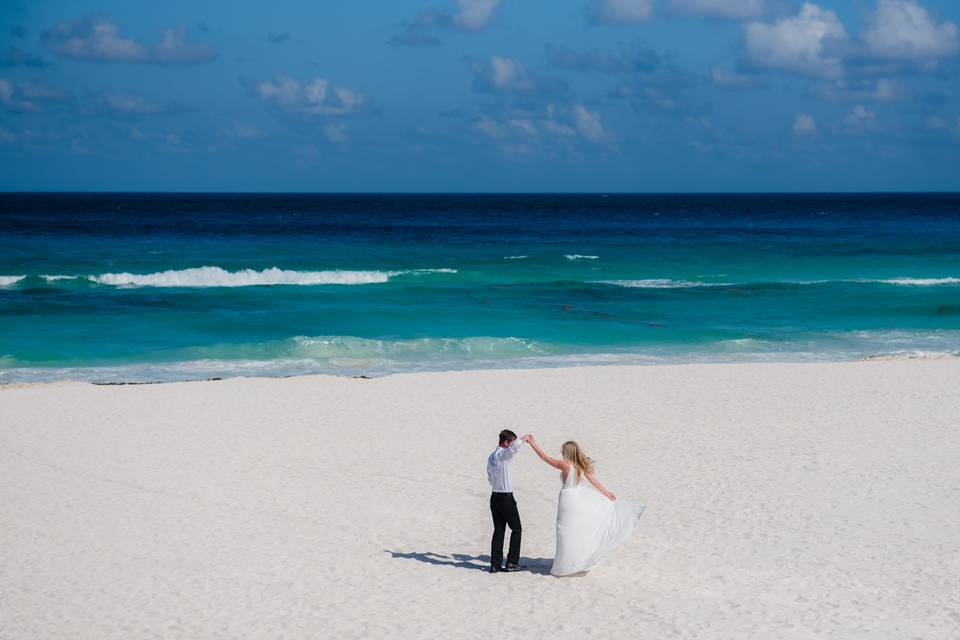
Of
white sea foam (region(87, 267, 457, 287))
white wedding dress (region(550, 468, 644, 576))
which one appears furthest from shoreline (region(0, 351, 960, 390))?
white sea foam (region(87, 267, 457, 287))

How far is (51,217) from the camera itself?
3091 inches

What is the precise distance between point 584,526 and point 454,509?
9.41 feet

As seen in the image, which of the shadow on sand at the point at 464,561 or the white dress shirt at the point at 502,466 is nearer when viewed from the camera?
the white dress shirt at the point at 502,466

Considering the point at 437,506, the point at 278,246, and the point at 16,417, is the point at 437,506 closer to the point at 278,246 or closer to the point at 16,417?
the point at 16,417

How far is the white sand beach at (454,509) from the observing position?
9.01 m

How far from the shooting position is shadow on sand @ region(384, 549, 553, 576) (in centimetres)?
1023

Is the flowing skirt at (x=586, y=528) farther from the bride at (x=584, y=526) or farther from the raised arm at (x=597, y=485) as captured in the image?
the raised arm at (x=597, y=485)

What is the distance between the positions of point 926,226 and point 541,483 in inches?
2843

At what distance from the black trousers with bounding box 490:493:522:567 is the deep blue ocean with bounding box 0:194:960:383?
1350cm

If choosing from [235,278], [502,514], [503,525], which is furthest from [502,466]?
[235,278]

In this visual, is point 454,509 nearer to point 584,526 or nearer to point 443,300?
point 584,526

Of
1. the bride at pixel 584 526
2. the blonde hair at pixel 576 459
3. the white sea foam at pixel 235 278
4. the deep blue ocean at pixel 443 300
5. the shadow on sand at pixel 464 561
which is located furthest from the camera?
the white sea foam at pixel 235 278

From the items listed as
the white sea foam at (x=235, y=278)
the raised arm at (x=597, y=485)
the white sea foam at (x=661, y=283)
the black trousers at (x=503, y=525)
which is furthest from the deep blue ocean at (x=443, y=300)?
the raised arm at (x=597, y=485)

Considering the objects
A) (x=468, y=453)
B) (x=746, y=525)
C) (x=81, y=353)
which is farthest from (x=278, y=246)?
(x=746, y=525)
